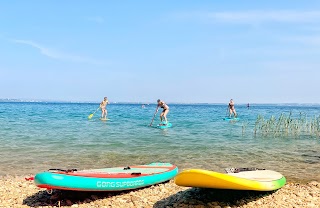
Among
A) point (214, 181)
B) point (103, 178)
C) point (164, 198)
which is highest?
point (214, 181)

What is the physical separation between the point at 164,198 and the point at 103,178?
1.38 metres

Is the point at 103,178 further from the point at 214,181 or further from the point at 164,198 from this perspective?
the point at 214,181

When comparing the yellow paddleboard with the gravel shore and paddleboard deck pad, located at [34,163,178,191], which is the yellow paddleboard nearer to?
the gravel shore

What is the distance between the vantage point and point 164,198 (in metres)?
7.22

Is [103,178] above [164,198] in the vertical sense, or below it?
above

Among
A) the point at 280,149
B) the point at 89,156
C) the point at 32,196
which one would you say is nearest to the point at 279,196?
the point at 32,196

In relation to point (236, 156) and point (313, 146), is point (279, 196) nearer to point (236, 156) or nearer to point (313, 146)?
point (236, 156)

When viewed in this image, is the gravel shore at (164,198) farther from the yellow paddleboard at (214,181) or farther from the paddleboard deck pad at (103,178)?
the yellow paddleboard at (214,181)

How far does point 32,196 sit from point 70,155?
5.44m

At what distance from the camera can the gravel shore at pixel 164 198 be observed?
21.7 ft

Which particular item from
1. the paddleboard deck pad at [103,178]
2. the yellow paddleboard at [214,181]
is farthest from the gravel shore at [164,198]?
the yellow paddleboard at [214,181]

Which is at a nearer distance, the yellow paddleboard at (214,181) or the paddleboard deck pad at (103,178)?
the yellow paddleboard at (214,181)

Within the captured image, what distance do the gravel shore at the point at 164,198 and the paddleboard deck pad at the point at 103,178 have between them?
0.24 metres

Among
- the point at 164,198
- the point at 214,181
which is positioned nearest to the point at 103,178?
the point at 164,198
